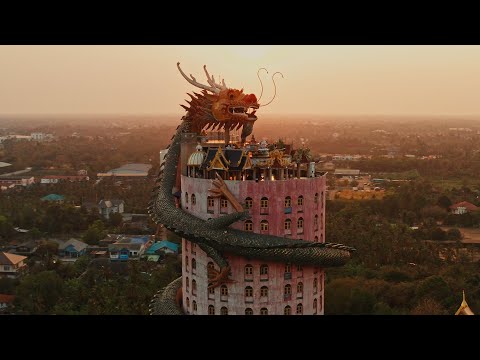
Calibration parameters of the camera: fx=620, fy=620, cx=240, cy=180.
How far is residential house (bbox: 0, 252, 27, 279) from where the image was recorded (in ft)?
86.7

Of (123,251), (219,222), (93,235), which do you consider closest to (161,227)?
(93,235)

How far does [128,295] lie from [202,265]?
393 inches

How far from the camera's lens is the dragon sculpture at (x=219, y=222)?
12.1 metres

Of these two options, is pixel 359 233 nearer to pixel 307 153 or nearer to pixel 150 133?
pixel 150 133

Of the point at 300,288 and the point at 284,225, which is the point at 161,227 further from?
the point at 284,225

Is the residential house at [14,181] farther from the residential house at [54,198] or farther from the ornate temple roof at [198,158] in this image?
the ornate temple roof at [198,158]

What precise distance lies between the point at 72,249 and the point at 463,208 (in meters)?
19.0

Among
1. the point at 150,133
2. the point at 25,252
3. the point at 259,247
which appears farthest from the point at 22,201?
the point at 259,247

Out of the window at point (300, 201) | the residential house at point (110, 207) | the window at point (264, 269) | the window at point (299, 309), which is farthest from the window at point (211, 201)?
the residential house at point (110, 207)

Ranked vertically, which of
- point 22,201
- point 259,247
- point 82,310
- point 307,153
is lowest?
point 82,310

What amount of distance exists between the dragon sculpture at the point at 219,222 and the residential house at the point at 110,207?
19469mm

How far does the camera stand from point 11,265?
88.4 feet

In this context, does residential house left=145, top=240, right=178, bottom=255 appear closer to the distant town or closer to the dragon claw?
the distant town

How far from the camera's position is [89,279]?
83.0ft
